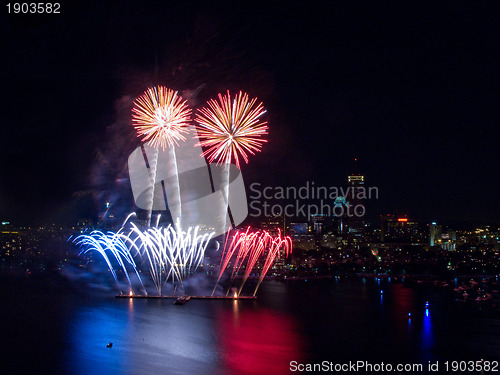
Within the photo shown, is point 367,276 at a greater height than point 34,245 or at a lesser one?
lesser

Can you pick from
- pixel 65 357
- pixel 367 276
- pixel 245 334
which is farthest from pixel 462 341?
pixel 367 276

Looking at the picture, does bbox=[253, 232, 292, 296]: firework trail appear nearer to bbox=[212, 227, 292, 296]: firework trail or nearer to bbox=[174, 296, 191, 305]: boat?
bbox=[212, 227, 292, 296]: firework trail

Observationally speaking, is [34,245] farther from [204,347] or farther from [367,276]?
[204,347]

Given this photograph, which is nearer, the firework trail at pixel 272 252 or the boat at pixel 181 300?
the boat at pixel 181 300

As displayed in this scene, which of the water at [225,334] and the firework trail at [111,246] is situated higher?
the firework trail at [111,246]

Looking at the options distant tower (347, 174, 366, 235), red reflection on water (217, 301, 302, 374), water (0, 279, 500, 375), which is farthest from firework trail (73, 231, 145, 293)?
distant tower (347, 174, 366, 235)

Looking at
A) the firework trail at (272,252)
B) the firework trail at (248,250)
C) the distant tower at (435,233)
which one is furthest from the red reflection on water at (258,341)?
the distant tower at (435,233)

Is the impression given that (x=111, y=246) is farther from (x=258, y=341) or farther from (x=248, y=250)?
(x=248, y=250)

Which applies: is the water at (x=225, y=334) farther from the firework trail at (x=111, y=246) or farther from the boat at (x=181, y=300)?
the firework trail at (x=111, y=246)
